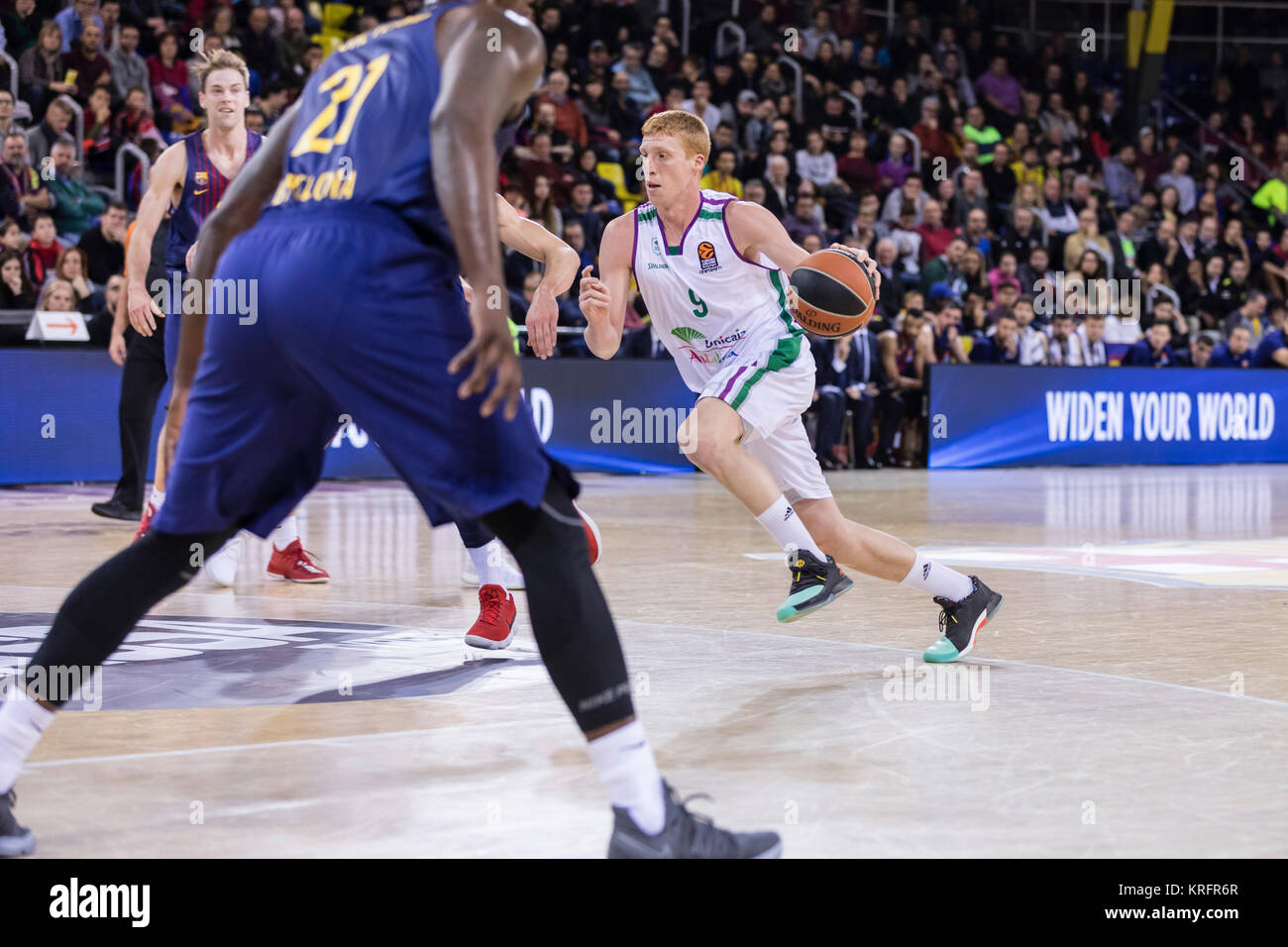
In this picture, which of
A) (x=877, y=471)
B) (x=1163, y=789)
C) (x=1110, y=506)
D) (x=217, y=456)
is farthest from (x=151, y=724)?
(x=877, y=471)

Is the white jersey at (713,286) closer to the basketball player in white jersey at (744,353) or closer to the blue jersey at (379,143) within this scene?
the basketball player in white jersey at (744,353)

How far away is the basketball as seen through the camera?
5270mm

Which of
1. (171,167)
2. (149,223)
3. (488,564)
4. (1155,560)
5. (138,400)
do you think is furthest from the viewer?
(138,400)

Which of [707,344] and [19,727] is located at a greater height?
[707,344]

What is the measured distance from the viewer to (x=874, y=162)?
65.6ft

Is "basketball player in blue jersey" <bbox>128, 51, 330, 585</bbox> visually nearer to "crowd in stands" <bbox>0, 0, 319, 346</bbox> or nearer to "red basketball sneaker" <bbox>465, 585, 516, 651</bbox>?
"red basketball sneaker" <bbox>465, 585, 516, 651</bbox>

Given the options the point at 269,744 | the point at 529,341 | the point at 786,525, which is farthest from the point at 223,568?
the point at 269,744

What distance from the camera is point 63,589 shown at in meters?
6.22

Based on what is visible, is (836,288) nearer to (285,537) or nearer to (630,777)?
(285,537)

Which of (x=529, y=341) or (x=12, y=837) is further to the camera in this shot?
(x=529, y=341)

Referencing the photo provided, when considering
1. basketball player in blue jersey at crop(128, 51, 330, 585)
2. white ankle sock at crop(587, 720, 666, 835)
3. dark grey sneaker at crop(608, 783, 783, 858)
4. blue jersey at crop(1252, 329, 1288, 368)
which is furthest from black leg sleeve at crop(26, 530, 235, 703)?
blue jersey at crop(1252, 329, 1288, 368)

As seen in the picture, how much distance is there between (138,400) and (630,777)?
22.7ft

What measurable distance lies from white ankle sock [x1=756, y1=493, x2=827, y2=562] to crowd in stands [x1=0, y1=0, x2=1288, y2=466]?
8.88m
